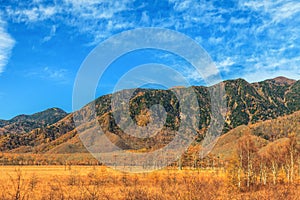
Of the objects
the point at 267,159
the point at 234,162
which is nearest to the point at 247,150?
the point at 234,162

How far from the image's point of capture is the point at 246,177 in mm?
39219

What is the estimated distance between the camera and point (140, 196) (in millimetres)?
20469

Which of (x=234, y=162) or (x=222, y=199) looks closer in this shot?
(x=222, y=199)

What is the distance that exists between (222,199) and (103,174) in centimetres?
4447

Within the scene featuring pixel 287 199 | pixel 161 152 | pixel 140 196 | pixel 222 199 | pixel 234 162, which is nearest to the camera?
pixel 287 199

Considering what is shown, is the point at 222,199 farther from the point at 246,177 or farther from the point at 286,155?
the point at 286,155

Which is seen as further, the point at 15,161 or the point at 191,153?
the point at 15,161

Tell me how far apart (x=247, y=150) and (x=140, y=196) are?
22055 millimetres

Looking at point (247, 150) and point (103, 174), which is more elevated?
point (247, 150)

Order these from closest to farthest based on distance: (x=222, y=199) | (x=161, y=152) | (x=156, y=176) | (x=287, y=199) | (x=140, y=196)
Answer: (x=287, y=199), (x=222, y=199), (x=140, y=196), (x=156, y=176), (x=161, y=152)

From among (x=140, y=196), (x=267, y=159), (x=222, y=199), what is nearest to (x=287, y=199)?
(x=222, y=199)

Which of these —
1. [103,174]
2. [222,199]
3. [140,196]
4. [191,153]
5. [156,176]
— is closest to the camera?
[222,199]

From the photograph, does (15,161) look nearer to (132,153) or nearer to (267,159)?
(132,153)

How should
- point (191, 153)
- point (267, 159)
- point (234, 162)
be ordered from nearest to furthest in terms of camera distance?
1. point (234, 162)
2. point (267, 159)
3. point (191, 153)
